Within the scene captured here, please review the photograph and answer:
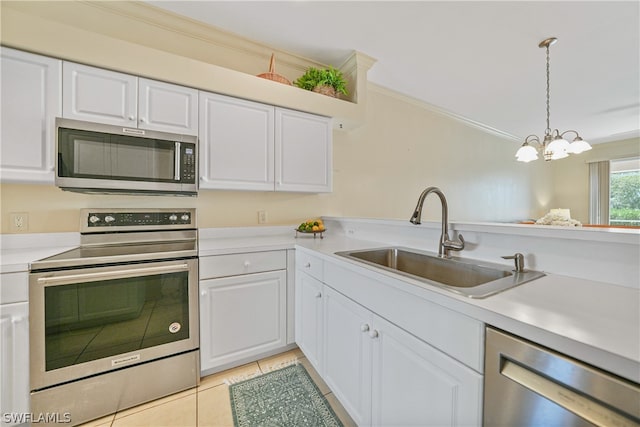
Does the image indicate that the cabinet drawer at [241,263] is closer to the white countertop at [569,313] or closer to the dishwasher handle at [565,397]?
the white countertop at [569,313]

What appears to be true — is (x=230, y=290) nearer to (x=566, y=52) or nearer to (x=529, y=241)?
(x=529, y=241)

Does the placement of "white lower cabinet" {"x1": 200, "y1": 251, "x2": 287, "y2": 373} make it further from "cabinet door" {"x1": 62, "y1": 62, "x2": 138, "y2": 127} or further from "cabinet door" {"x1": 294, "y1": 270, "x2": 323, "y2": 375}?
"cabinet door" {"x1": 62, "y1": 62, "x2": 138, "y2": 127}

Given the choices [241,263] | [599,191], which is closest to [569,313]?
[241,263]

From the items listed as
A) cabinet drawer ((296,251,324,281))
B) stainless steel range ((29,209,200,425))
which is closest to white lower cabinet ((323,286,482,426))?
cabinet drawer ((296,251,324,281))

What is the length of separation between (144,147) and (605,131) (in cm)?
723

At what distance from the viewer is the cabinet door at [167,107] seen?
1.55m

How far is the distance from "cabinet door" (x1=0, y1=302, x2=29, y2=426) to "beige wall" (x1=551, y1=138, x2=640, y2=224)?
8579 mm

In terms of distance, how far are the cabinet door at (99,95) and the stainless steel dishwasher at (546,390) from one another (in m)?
2.10

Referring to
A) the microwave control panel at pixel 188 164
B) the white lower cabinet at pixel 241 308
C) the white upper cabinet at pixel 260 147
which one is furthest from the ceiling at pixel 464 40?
the white lower cabinet at pixel 241 308

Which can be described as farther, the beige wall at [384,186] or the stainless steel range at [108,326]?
the beige wall at [384,186]

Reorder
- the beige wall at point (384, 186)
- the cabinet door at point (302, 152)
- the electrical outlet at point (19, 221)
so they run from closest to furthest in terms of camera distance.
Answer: the electrical outlet at point (19, 221) → the beige wall at point (384, 186) → the cabinet door at point (302, 152)

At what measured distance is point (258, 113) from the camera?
1.89 m

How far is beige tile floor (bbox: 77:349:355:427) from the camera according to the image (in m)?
1.26

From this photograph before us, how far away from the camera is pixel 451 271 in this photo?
125cm
